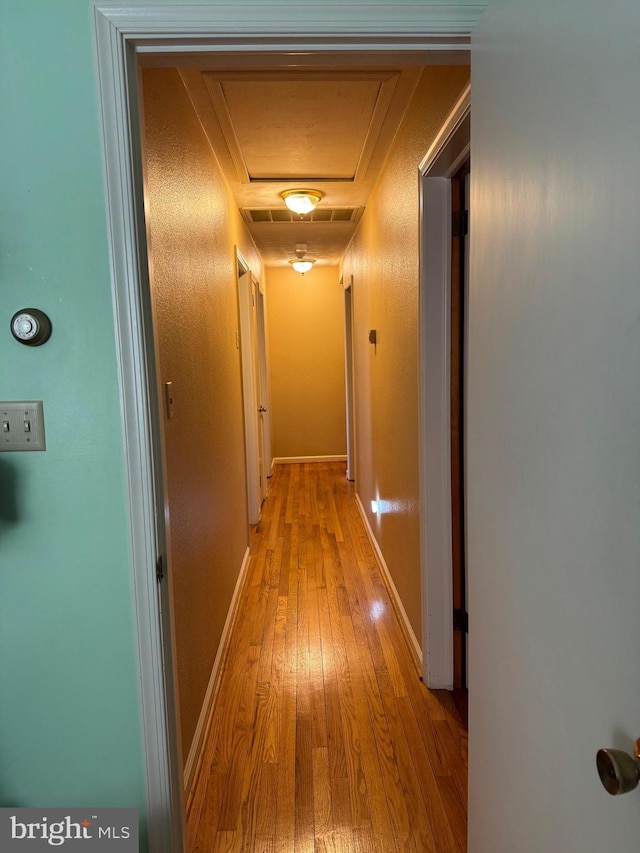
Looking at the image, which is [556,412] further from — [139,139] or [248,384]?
[248,384]

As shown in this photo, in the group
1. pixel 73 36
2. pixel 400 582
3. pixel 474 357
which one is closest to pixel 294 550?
pixel 400 582

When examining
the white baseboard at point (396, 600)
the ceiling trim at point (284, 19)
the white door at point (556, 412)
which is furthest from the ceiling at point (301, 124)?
the white baseboard at point (396, 600)

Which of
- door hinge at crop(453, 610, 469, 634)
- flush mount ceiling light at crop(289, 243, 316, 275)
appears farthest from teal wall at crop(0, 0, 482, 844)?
flush mount ceiling light at crop(289, 243, 316, 275)

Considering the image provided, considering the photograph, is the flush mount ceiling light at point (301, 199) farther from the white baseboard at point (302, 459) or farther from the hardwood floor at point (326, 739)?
the white baseboard at point (302, 459)

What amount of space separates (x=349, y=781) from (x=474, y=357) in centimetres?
152

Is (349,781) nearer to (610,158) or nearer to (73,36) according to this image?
(610,158)

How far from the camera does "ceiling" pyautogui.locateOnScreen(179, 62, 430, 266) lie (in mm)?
A: 1914

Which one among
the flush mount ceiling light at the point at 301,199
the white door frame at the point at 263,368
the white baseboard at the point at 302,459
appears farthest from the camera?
the white baseboard at the point at 302,459

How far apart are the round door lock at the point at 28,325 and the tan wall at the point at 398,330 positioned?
133 cm

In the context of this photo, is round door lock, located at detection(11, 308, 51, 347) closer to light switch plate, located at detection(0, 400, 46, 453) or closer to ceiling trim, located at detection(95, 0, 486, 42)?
light switch plate, located at detection(0, 400, 46, 453)

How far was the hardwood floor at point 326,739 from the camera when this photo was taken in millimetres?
1600

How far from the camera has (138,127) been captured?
1.10 m

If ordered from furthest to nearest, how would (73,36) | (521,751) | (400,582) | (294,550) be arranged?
(294,550) < (400,582) < (73,36) < (521,751)

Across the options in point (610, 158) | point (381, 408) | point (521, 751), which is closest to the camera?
point (610, 158)
